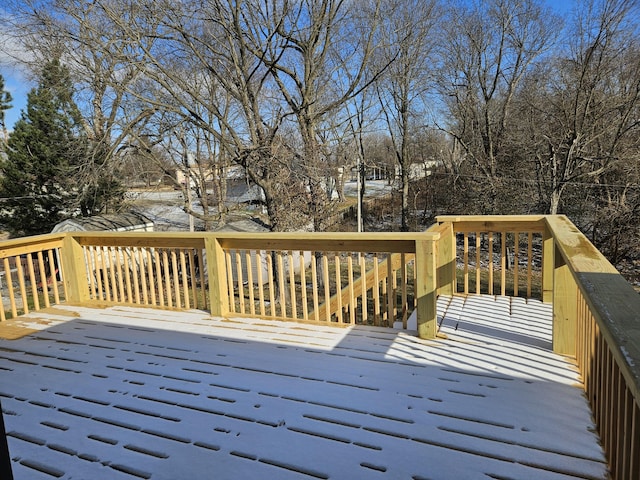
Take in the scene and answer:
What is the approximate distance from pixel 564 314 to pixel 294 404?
1.91 metres

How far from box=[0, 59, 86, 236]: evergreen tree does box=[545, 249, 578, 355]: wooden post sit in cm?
1346

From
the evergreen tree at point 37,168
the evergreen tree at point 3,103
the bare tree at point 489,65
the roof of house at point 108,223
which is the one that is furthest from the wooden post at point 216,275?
the evergreen tree at point 3,103

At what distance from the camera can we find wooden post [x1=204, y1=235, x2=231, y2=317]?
149 inches

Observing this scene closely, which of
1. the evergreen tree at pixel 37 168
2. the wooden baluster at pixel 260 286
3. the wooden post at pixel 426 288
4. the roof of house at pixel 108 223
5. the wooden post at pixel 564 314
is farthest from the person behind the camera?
the evergreen tree at pixel 37 168

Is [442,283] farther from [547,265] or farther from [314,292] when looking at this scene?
[314,292]

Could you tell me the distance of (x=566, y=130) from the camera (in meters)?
11.5

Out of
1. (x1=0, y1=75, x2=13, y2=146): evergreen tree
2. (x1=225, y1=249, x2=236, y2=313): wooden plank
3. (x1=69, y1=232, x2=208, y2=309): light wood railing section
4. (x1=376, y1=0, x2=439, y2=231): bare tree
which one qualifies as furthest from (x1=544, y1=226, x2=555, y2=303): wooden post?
(x1=0, y1=75, x2=13, y2=146): evergreen tree

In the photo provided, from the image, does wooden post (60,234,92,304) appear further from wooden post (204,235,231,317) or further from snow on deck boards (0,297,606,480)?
wooden post (204,235,231,317)

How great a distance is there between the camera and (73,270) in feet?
14.6

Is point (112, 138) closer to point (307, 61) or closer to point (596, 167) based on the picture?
point (307, 61)

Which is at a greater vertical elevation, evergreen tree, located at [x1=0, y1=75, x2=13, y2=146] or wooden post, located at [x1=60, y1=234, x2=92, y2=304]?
evergreen tree, located at [x1=0, y1=75, x2=13, y2=146]

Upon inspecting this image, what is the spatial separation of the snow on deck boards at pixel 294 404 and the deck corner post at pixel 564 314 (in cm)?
15

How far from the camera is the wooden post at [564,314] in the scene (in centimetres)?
286

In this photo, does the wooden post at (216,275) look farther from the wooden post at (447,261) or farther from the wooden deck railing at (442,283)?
the wooden post at (447,261)
